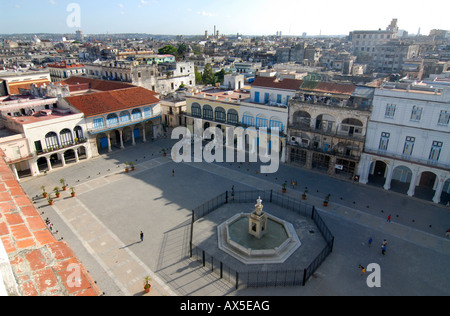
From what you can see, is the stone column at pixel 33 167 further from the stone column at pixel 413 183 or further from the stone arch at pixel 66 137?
the stone column at pixel 413 183

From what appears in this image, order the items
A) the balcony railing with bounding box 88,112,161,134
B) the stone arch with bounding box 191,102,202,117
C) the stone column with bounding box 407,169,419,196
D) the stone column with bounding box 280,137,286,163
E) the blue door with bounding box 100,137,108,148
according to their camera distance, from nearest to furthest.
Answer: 1. the stone column with bounding box 407,169,419,196
2. the stone column with bounding box 280,137,286,163
3. the balcony railing with bounding box 88,112,161,134
4. the blue door with bounding box 100,137,108,148
5. the stone arch with bounding box 191,102,202,117

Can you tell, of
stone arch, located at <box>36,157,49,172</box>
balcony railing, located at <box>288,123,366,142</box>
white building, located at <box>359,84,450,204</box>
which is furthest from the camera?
stone arch, located at <box>36,157,49,172</box>

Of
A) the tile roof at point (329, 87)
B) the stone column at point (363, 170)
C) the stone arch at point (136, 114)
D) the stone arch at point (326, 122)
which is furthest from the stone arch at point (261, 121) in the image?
the stone arch at point (136, 114)

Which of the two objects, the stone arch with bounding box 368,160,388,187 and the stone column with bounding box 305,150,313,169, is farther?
the stone column with bounding box 305,150,313,169

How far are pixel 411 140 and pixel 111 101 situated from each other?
46.2 meters

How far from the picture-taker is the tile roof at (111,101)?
48594 millimetres

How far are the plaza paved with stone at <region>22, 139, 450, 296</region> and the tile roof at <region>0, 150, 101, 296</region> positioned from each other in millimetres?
15212

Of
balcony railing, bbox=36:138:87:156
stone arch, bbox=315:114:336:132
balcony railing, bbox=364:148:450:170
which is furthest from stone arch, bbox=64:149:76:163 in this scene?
balcony railing, bbox=364:148:450:170

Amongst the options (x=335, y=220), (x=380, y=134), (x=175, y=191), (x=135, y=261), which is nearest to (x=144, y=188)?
(x=175, y=191)

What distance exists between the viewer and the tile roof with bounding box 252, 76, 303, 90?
4775cm

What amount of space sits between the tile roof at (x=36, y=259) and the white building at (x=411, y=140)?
39465 millimetres

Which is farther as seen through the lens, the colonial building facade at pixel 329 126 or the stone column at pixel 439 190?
the colonial building facade at pixel 329 126

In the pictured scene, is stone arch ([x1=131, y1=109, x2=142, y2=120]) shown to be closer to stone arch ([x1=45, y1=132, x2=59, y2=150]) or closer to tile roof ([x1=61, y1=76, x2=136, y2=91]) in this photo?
tile roof ([x1=61, y1=76, x2=136, y2=91])

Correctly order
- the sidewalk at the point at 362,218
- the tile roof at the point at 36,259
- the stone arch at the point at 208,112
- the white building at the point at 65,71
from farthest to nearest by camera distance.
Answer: the white building at the point at 65,71, the stone arch at the point at 208,112, the sidewalk at the point at 362,218, the tile roof at the point at 36,259
